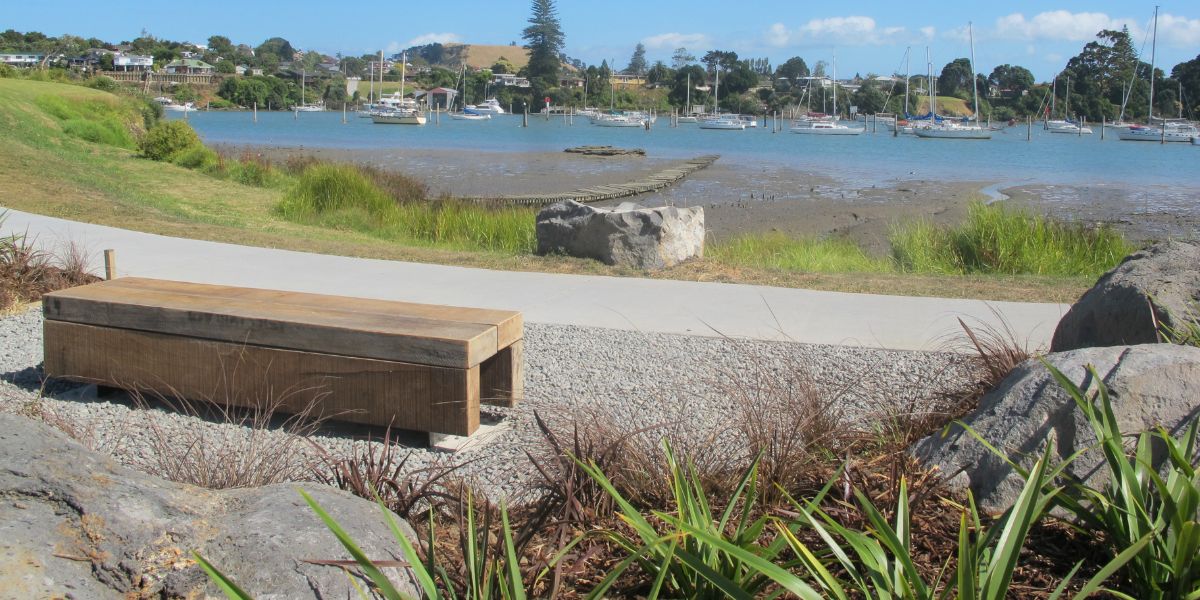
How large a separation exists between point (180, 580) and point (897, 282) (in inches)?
367

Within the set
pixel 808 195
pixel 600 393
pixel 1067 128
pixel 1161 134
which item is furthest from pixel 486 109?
pixel 600 393

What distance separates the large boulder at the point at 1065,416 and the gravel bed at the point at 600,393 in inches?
28.0

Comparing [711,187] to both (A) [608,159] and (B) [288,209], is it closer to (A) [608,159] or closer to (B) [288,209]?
(A) [608,159]

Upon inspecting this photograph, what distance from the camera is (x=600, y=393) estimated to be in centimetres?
615

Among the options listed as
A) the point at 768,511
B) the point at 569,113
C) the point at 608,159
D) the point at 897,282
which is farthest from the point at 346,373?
the point at 569,113

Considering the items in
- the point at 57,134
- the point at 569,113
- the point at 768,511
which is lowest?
the point at 768,511

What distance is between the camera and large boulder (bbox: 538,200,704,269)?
11.6 m

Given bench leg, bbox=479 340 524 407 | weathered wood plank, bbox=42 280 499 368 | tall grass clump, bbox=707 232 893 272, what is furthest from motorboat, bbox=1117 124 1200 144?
weathered wood plank, bbox=42 280 499 368

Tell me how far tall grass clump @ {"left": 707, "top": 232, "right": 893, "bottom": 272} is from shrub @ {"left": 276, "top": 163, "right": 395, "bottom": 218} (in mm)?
6903

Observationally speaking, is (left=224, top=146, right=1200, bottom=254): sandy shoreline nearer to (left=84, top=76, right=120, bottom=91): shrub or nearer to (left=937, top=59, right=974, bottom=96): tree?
(left=84, top=76, right=120, bottom=91): shrub

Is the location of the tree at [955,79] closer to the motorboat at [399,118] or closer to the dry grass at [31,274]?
the motorboat at [399,118]

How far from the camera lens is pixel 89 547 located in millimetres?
2508

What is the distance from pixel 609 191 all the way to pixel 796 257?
17.0m

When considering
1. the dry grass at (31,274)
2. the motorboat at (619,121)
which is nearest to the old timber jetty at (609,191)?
the dry grass at (31,274)
